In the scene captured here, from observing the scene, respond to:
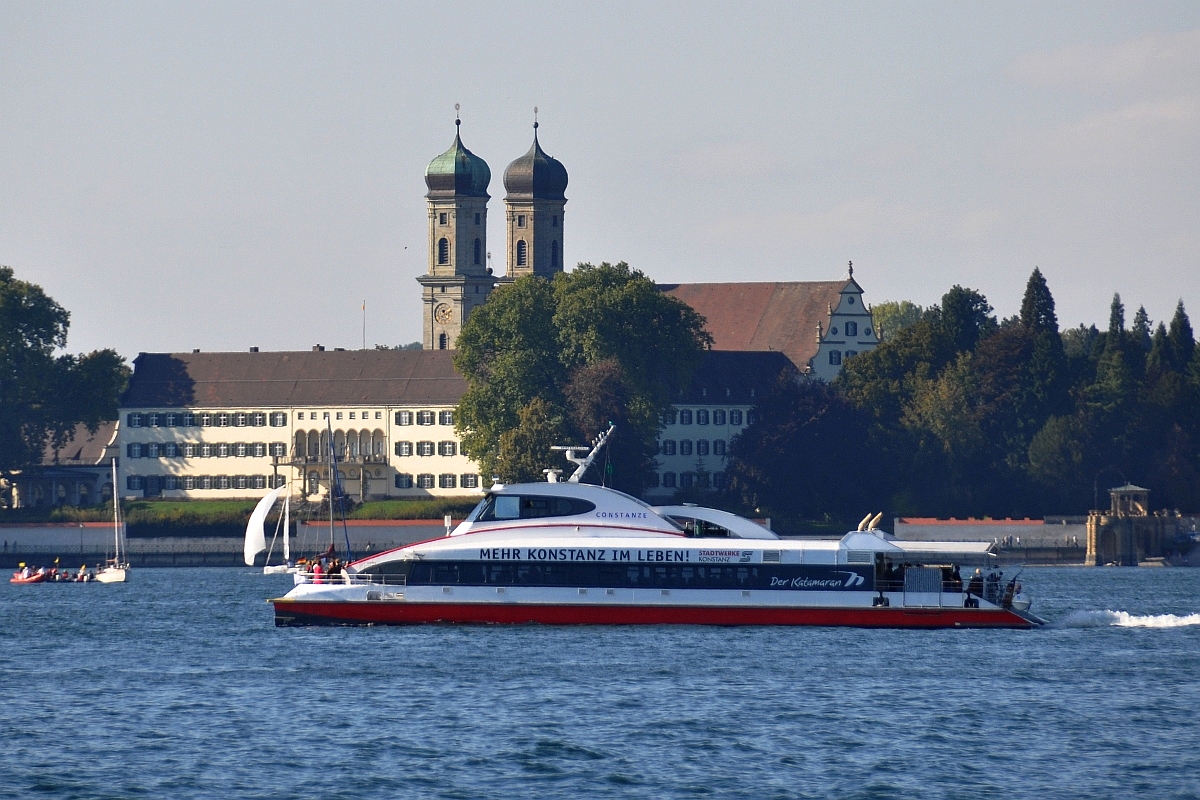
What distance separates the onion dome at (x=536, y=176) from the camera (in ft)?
592

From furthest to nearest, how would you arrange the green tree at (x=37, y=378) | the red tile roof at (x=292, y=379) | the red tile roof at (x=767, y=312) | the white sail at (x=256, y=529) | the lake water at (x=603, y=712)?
the red tile roof at (x=767, y=312) < the red tile roof at (x=292, y=379) < the green tree at (x=37, y=378) < the white sail at (x=256, y=529) < the lake water at (x=603, y=712)

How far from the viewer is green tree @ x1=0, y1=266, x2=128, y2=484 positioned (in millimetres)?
137375

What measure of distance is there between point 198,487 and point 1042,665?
97.1m

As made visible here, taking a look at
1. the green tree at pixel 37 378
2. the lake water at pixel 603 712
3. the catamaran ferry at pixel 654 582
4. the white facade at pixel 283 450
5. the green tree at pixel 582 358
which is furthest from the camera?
the white facade at pixel 283 450

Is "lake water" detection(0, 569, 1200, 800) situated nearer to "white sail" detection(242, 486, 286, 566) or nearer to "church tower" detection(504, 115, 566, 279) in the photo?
"white sail" detection(242, 486, 286, 566)

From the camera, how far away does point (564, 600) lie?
63.3m

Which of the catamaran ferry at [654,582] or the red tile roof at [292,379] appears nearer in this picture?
the catamaran ferry at [654,582]

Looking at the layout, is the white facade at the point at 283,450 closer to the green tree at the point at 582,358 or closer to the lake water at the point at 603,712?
the green tree at the point at 582,358

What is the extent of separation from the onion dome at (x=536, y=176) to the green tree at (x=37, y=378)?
46047mm

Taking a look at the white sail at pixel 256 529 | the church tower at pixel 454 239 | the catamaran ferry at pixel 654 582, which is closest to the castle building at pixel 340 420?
the church tower at pixel 454 239

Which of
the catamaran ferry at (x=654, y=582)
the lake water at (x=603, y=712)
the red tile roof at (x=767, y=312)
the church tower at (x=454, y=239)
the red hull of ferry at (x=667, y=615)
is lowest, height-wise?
the lake water at (x=603, y=712)

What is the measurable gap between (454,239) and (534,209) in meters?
6.52

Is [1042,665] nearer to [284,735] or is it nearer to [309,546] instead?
[284,735]

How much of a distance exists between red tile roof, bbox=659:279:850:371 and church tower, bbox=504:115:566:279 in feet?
37.0
